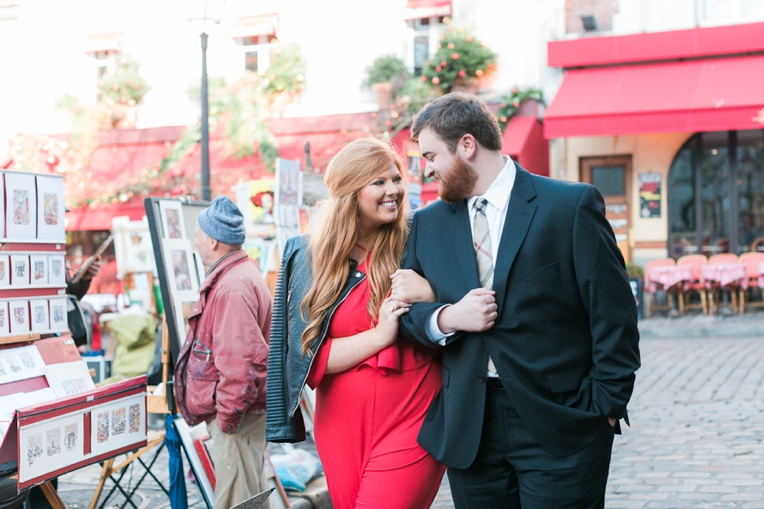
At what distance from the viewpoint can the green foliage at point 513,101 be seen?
14188 mm

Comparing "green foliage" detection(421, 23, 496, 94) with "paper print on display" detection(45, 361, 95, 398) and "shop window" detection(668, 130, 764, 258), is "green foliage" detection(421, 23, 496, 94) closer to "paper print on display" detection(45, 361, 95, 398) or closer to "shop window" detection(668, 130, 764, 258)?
"shop window" detection(668, 130, 764, 258)

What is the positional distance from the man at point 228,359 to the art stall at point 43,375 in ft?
1.07

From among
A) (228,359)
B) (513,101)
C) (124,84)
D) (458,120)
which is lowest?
(228,359)

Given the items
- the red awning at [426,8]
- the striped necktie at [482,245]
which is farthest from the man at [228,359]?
the red awning at [426,8]

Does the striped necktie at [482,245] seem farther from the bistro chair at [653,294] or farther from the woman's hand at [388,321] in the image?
the bistro chair at [653,294]

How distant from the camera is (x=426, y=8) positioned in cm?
1546

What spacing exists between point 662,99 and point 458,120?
10.9 metres

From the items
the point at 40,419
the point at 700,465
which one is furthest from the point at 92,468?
the point at 700,465

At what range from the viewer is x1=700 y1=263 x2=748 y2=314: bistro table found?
1202 cm

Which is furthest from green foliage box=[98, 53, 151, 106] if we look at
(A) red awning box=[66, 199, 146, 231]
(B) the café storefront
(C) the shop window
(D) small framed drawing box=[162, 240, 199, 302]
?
Result: (D) small framed drawing box=[162, 240, 199, 302]

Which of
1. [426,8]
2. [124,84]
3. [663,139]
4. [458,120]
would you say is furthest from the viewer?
[124,84]

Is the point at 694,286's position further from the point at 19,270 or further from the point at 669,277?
the point at 19,270

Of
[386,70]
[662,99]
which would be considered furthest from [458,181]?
[386,70]

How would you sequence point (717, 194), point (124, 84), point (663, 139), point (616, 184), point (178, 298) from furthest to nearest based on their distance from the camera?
point (124, 84), point (616, 184), point (663, 139), point (717, 194), point (178, 298)
